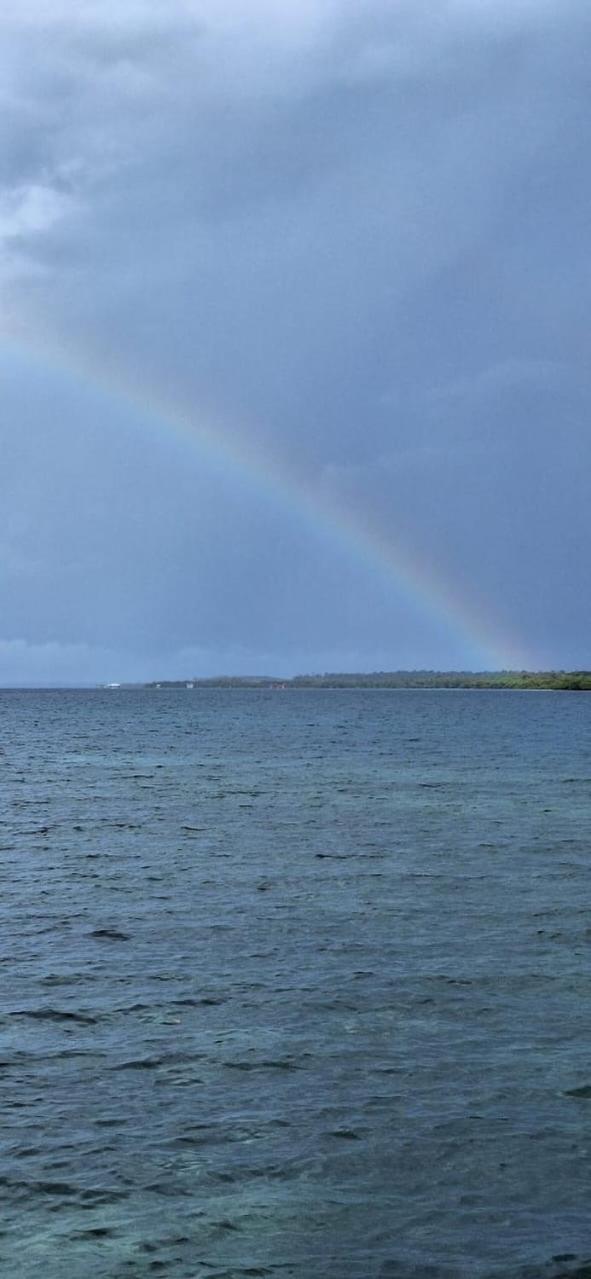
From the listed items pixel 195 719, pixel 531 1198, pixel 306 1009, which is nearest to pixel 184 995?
pixel 306 1009

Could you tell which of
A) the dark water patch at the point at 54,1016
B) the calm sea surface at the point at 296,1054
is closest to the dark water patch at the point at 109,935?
the calm sea surface at the point at 296,1054

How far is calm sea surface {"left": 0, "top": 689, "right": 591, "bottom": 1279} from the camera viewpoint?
1214cm

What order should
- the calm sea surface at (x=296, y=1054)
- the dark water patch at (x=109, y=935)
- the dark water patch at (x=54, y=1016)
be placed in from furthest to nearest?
the dark water patch at (x=109, y=935)
the dark water patch at (x=54, y=1016)
the calm sea surface at (x=296, y=1054)

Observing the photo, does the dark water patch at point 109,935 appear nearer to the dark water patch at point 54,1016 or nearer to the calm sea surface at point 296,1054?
the calm sea surface at point 296,1054

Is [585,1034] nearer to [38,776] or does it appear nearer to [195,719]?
[38,776]

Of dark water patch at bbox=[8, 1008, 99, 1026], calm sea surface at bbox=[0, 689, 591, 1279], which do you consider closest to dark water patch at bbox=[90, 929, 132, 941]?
calm sea surface at bbox=[0, 689, 591, 1279]

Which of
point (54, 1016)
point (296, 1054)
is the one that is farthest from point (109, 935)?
point (296, 1054)

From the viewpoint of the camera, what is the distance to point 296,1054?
1766 cm

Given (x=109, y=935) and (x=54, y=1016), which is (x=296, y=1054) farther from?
(x=109, y=935)

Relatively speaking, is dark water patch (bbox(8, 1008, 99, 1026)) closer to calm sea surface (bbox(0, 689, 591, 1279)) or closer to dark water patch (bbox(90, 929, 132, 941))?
calm sea surface (bbox(0, 689, 591, 1279))

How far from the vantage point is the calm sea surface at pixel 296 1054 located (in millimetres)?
12141

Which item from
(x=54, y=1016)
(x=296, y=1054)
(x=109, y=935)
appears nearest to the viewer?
(x=296, y=1054)

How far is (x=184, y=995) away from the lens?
2094cm

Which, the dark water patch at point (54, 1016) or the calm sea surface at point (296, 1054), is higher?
the dark water patch at point (54, 1016)
